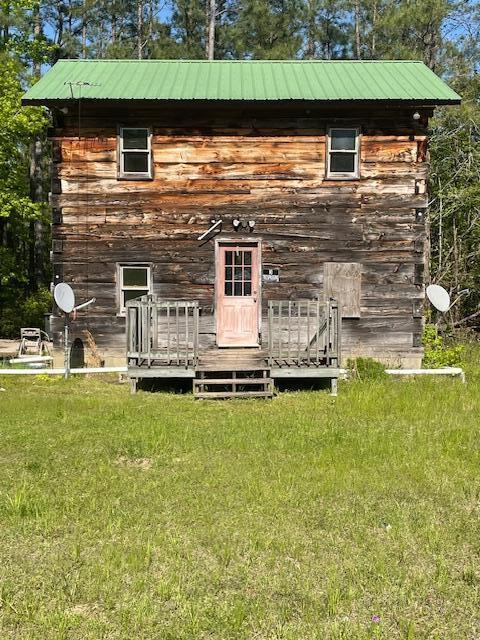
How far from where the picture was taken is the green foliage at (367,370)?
1248 cm

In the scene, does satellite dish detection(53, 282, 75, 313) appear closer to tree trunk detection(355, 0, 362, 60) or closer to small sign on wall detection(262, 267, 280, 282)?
small sign on wall detection(262, 267, 280, 282)

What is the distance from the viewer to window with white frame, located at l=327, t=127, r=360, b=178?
1389cm

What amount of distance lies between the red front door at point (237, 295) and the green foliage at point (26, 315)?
483 inches

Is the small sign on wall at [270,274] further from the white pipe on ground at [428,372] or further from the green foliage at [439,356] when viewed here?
the green foliage at [439,356]

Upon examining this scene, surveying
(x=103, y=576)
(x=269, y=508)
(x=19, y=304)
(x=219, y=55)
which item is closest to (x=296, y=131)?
(x=269, y=508)

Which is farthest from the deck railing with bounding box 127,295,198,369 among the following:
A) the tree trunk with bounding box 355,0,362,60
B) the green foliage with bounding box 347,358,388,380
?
the tree trunk with bounding box 355,0,362,60

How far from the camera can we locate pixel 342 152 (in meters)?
13.9

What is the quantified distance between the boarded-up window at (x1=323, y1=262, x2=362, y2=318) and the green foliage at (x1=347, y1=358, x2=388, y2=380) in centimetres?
176

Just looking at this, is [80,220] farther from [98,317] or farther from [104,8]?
[104,8]

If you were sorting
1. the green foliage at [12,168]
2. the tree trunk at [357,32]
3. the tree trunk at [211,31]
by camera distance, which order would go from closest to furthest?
the green foliage at [12,168]
the tree trunk at [211,31]
the tree trunk at [357,32]

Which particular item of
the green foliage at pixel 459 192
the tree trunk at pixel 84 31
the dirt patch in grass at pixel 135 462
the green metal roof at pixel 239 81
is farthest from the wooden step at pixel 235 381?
the tree trunk at pixel 84 31

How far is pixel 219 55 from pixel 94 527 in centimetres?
2909

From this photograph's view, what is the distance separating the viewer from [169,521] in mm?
5414

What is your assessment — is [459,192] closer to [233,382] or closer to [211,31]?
[233,382]
